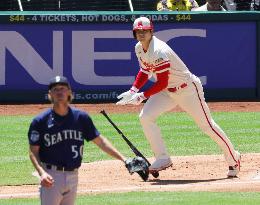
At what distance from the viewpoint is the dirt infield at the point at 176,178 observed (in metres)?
10.7

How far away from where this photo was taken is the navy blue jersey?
7.22 m

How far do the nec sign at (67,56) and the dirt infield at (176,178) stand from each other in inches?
261

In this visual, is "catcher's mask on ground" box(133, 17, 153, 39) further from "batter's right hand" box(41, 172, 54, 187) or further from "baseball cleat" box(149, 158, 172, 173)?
"batter's right hand" box(41, 172, 54, 187)

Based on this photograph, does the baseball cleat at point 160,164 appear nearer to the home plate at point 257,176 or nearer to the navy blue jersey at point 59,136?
the home plate at point 257,176

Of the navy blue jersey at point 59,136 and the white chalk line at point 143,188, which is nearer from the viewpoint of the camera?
the navy blue jersey at point 59,136

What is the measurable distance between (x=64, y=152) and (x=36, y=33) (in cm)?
1274

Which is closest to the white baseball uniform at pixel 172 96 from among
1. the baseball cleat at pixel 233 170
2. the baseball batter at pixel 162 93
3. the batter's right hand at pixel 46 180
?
the baseball batter at pixel 162 93

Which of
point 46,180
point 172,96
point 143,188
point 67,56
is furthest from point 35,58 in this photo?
point 46,180

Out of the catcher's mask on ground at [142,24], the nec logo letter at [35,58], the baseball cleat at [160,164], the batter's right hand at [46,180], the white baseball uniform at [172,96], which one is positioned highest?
the catcher's mask on ground at [142,24]

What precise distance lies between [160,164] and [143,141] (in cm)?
365

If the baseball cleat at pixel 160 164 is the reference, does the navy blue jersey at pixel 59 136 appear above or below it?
above

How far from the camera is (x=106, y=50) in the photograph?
20.0 meters

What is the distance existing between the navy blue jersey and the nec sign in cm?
1252

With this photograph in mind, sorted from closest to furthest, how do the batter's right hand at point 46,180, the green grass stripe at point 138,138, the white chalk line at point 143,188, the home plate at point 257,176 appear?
the batter's right hand at point 46,180, the white chalk line at point 143,188, the home plate at point 257,176, the green grass stripe at point 138,138
